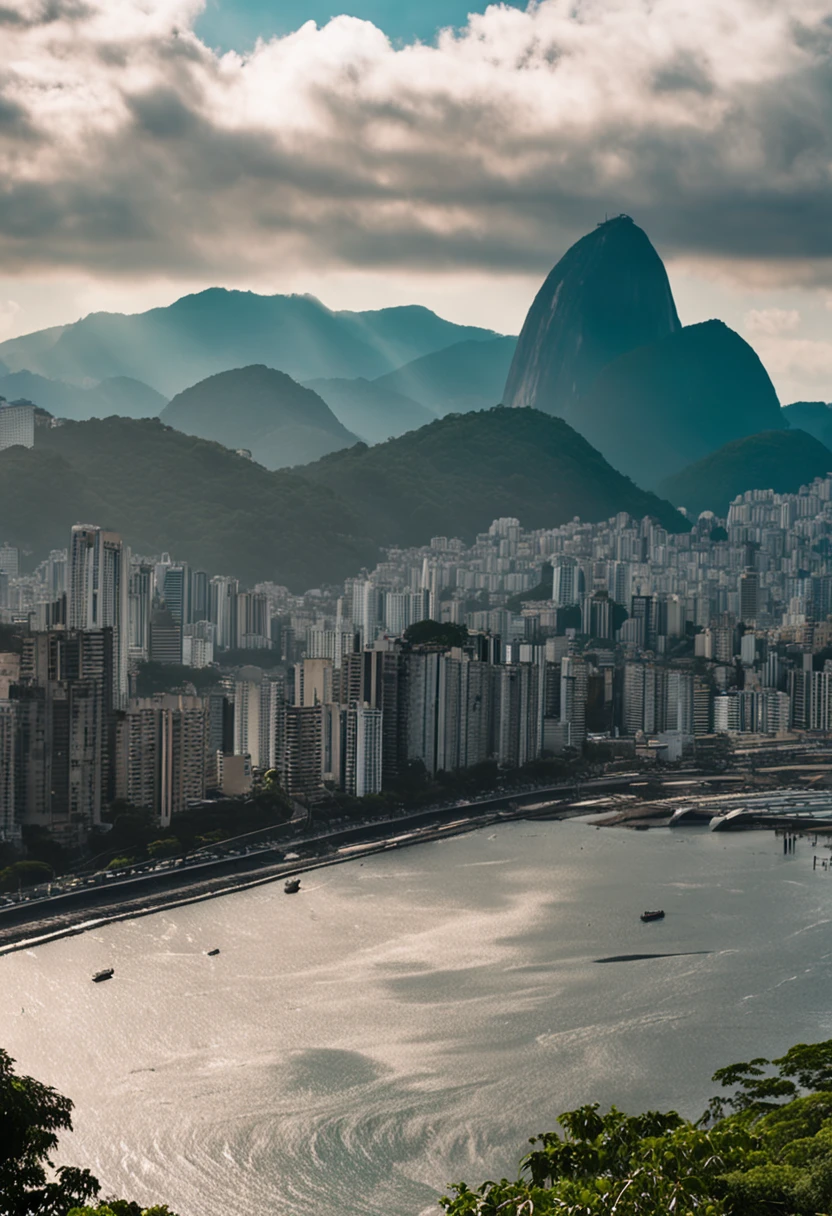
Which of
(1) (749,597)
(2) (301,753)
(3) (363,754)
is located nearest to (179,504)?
(1) (749,597)

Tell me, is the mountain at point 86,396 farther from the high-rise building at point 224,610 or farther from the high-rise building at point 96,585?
the high-rise building at point 96,585

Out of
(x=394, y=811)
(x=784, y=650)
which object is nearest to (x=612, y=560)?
(x=784, y=650)

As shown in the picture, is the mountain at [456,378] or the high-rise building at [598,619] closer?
the high-rise building at [598,619]

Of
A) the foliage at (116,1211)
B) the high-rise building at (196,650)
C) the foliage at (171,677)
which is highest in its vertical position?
the high-rise building at (196,650)

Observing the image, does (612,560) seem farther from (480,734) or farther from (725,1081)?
(725,1081)

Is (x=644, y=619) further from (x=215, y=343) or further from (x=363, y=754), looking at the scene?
(x=215, y=343)

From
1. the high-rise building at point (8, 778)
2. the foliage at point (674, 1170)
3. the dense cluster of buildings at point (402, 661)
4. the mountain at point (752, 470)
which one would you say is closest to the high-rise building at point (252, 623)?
the dense cluster of buildings at point (402, 661)

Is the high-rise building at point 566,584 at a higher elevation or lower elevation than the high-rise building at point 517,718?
higher

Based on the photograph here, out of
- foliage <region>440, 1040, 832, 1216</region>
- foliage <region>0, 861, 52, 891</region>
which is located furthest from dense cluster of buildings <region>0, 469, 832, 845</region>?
foliage <region>440, 1040, 832, 1216</region>
